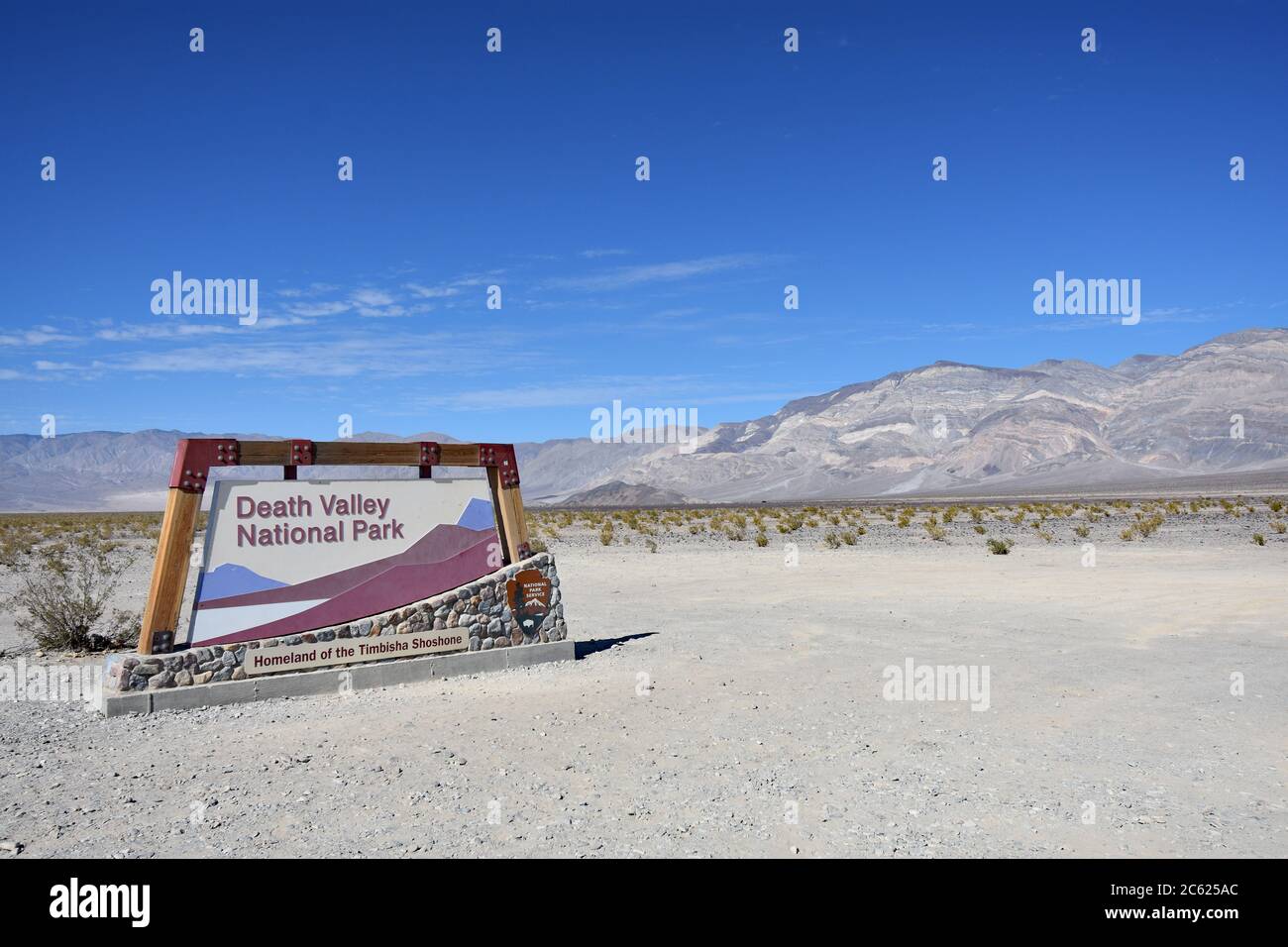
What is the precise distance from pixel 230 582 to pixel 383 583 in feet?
4.84

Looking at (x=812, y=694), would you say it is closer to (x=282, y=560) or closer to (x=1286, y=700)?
(x=1286, y=700)

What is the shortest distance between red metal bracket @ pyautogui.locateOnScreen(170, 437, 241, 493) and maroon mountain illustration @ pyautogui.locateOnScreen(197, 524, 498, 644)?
3.59ft

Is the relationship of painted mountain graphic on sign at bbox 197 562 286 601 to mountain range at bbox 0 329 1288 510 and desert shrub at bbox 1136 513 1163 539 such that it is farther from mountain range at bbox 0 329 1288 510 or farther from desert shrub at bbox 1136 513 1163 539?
mountain range at bbox 0 329 1288 510

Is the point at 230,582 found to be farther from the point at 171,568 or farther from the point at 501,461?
the point at 501,461

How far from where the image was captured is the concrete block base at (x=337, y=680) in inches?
321

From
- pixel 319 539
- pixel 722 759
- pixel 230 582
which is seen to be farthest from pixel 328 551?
pixel 722 759

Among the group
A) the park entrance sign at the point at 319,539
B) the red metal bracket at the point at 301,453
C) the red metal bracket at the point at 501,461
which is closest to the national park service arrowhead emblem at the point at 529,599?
the park entrance sign at the point at 319,539

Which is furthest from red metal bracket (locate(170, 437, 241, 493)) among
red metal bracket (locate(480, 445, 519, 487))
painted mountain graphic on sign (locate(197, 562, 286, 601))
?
red metal bracket (locate(480, 445, 519, 487))

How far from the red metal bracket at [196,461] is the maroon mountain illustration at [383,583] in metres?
1.09

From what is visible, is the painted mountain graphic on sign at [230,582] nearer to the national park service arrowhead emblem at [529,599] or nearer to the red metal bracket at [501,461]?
the national park service arrowhead emblem at [529,599]

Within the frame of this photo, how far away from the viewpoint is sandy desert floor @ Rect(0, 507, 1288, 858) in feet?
17.8

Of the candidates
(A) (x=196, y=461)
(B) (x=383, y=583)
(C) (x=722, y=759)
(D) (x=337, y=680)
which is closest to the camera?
(C) (x=722, y=759)

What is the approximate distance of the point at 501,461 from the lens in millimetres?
10883

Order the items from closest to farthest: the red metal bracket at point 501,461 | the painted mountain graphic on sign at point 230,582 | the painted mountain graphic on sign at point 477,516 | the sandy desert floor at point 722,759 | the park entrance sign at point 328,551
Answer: the sandy desert floor at point 722,759 < the painted mountain graphic on sign at point 230,582 < the park entrance sign at point 328,551 < the painted mountain graphic on sign at point 477,516 < the red metal bracket at point 501,461
